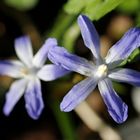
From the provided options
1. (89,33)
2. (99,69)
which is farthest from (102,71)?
(89,33)

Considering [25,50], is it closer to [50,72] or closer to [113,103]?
[50,72]

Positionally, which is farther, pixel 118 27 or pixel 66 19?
pixel 118 27

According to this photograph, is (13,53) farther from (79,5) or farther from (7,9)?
(79,5)

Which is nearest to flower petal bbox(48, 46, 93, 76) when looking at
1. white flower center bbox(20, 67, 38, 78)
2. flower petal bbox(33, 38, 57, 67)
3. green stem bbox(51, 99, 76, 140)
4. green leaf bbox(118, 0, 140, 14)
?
flower petal bbox(33, 38, 57, 67)

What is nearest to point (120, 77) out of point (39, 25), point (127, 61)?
point (127, 61)

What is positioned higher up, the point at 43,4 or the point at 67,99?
the point at 67,99

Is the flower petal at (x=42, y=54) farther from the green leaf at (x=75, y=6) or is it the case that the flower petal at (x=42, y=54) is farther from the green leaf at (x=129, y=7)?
the green leaf at (x=129, y=7)

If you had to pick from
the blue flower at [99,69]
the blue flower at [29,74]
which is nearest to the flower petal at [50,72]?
the blue flower at [29,74]
